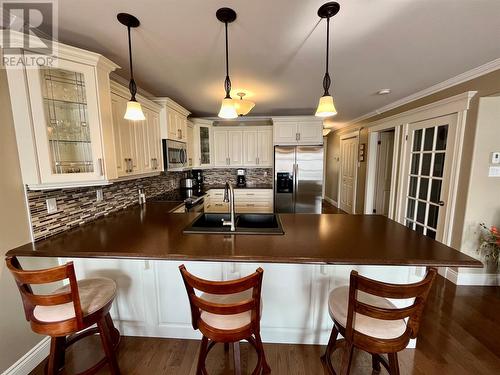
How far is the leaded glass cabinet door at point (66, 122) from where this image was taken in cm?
142

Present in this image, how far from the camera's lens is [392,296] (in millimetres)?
946

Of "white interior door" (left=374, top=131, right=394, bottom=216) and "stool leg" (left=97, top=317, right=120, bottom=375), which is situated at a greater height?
"white interior door" (left=374, top=131, right=394, bottom=216)

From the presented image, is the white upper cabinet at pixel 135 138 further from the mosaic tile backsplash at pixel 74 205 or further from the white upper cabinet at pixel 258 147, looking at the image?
the white upper cabinet at pixel 258 147

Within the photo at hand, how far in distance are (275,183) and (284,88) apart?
6.30ft

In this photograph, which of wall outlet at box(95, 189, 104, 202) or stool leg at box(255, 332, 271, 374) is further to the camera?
wall outlet at box(95, 189, 104, 202)

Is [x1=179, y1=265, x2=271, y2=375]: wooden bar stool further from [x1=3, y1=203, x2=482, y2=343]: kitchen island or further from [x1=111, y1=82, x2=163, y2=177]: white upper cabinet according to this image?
[x1=111, y1=82, x2=163, y2=177]: white upper cabinet

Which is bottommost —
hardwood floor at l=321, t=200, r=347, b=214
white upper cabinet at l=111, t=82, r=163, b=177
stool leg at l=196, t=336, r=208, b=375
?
hardwood floor at l=321, t=200, r=347, b=214

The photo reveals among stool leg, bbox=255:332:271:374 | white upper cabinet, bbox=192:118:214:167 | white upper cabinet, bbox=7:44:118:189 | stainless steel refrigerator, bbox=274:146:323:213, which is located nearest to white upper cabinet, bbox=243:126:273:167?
stainless steel refrigerator, bbox=274:146:323:213

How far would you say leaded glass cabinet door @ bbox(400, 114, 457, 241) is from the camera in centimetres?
264

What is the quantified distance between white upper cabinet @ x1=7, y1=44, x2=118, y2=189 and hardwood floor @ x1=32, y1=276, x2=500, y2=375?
1.34m

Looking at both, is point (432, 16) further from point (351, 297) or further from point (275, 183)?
point (275, 183)

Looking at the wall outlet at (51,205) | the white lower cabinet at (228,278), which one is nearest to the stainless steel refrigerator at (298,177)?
the white lower cabinet at (228,278)
